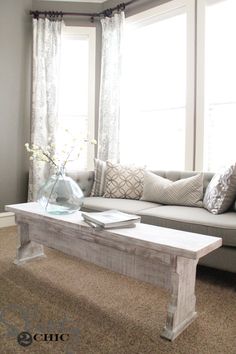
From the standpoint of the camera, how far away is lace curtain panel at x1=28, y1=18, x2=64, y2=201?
3980mm

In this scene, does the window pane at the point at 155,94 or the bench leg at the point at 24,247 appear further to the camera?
the window pane at the point at 155,94

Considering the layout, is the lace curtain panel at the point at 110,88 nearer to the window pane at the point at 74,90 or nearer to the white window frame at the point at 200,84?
the window pane at the point at 74,90

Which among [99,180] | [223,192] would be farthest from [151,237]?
[99,180]

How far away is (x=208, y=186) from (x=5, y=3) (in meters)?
3.34

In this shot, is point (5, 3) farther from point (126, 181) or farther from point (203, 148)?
point (203, 148)

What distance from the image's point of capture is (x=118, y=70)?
388 centimetres

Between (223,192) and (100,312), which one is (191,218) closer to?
(223,192)

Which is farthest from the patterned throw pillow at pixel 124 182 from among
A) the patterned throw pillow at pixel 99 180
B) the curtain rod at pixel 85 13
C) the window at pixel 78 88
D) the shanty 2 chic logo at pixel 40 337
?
the curtain rod at pixel 85 13

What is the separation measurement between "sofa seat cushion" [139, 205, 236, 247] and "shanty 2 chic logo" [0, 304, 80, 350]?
3.37 ft

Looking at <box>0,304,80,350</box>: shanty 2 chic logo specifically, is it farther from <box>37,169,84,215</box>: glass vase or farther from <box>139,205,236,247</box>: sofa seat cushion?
<box>139,205,236,247</box>: sofa seat cushion

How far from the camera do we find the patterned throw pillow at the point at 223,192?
2354 millimetres

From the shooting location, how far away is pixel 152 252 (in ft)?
5.33

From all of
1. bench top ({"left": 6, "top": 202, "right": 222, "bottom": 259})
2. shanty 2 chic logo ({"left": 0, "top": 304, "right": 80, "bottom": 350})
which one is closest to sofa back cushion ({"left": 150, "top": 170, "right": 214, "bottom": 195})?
bench top ({"left": 6, "top": 202, "right": 222, "bottom": 259})

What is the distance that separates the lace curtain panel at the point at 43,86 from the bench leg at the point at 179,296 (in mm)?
2729
